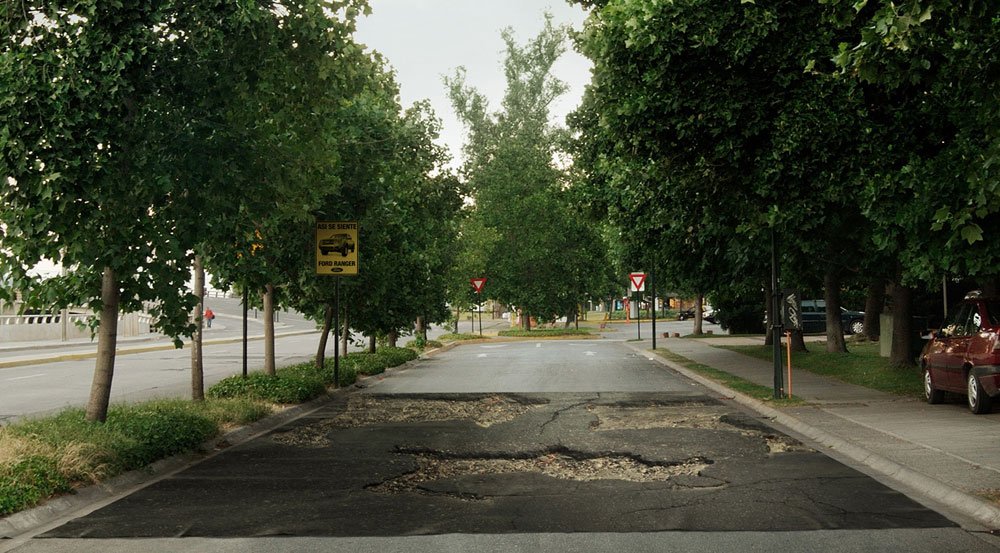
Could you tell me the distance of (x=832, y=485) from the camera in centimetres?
884

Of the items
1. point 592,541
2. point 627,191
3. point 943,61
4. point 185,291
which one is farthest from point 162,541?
point 627,191

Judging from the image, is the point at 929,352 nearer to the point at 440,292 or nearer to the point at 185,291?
the point at 185,291

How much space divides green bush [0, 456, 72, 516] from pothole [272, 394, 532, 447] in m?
3.73

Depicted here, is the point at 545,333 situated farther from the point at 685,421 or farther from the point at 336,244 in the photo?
the point at 685,421

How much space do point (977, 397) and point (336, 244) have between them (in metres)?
10.8

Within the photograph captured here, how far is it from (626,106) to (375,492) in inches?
325

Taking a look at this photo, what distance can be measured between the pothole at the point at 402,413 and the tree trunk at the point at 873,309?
1937cm

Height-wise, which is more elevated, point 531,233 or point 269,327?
point 531,233

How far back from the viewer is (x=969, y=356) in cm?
1341

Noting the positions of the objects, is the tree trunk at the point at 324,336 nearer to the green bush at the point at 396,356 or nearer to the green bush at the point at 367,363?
the green bush at the point at 367,363

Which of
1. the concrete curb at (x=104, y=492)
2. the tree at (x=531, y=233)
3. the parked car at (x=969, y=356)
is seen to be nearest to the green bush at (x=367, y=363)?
the concrete curb at (x=104, y=492)

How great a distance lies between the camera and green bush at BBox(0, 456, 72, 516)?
7.64 meters

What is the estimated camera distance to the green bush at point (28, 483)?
7637mm

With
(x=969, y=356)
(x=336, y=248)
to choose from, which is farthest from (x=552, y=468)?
(x=336, y=248)
